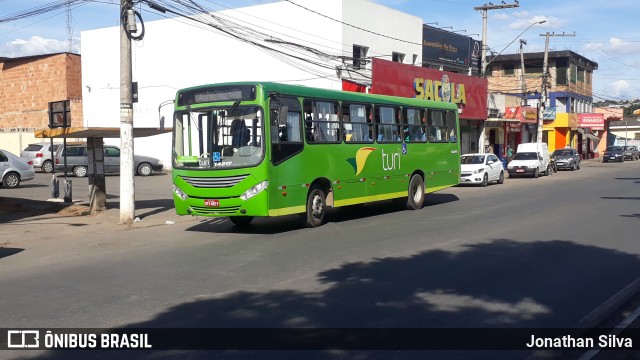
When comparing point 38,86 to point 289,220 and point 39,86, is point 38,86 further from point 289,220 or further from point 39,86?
point 289,220

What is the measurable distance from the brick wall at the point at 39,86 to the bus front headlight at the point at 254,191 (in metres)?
31.0

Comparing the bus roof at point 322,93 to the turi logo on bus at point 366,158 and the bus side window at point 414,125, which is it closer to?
the bus side window at point 414,125

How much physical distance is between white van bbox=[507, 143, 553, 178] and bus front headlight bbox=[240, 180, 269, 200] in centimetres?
2660

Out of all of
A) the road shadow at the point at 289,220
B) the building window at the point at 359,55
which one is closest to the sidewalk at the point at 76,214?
the road shadow at the point at 289,220

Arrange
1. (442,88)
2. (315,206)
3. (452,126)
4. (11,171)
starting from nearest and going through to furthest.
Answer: (315,206) → (452,126) → (11,171) → (442,88)

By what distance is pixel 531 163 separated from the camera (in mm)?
36438

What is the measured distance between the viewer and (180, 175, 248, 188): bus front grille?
43.4 feet

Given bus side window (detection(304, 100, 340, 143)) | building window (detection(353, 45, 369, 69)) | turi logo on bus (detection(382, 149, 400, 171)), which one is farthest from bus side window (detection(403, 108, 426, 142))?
building window (detection(353, 45, 369, 69))

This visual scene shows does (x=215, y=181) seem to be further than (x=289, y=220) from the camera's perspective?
No

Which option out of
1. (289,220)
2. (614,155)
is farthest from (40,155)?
(614,155)

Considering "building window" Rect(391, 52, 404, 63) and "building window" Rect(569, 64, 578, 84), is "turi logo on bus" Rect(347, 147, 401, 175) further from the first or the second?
"building window" Rect(569, 64, 578, 84)

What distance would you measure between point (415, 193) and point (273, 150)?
712cm

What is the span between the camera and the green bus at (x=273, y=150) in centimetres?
1327

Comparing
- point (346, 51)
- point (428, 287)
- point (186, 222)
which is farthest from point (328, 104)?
point (346, 51)
